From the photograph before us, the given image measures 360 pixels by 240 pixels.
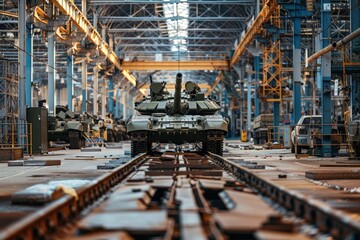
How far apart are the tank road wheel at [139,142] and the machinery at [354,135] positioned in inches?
265

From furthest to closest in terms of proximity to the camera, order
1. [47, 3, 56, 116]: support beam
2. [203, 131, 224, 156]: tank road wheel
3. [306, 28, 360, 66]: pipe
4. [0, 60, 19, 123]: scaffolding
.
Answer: [0, 60, 19, 123]: scaffolding → [47, 3, 56, 116]: support beam → [306, 28, 360, 66]: pipe → [203, 131, 224, 156]: tank road wheel

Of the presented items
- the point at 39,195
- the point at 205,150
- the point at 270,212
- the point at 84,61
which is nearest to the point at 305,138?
the point at 205,150

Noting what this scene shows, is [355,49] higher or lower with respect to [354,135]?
higher

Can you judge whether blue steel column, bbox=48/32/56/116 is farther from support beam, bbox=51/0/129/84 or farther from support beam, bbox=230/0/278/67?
support beam, bbox=230/0/278/67

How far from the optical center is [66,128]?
3206cm

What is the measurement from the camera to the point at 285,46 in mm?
47156

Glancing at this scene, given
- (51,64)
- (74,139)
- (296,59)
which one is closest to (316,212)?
(296,59)

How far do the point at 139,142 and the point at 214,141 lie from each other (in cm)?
225

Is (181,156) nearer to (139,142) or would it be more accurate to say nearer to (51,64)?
(139,142)

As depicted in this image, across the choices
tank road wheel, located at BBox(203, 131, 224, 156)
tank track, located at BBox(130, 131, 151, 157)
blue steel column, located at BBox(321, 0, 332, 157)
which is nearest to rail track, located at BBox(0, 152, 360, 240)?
tank track, located at BBox(130, 131, 151, 157)

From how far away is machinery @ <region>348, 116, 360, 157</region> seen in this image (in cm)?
2050

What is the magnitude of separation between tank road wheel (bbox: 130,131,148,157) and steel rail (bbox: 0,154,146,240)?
32.7 ft

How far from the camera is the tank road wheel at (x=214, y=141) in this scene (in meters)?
19.3

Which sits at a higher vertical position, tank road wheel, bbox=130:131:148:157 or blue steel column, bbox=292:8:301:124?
blue steel column, bbox=292:8:301:124
